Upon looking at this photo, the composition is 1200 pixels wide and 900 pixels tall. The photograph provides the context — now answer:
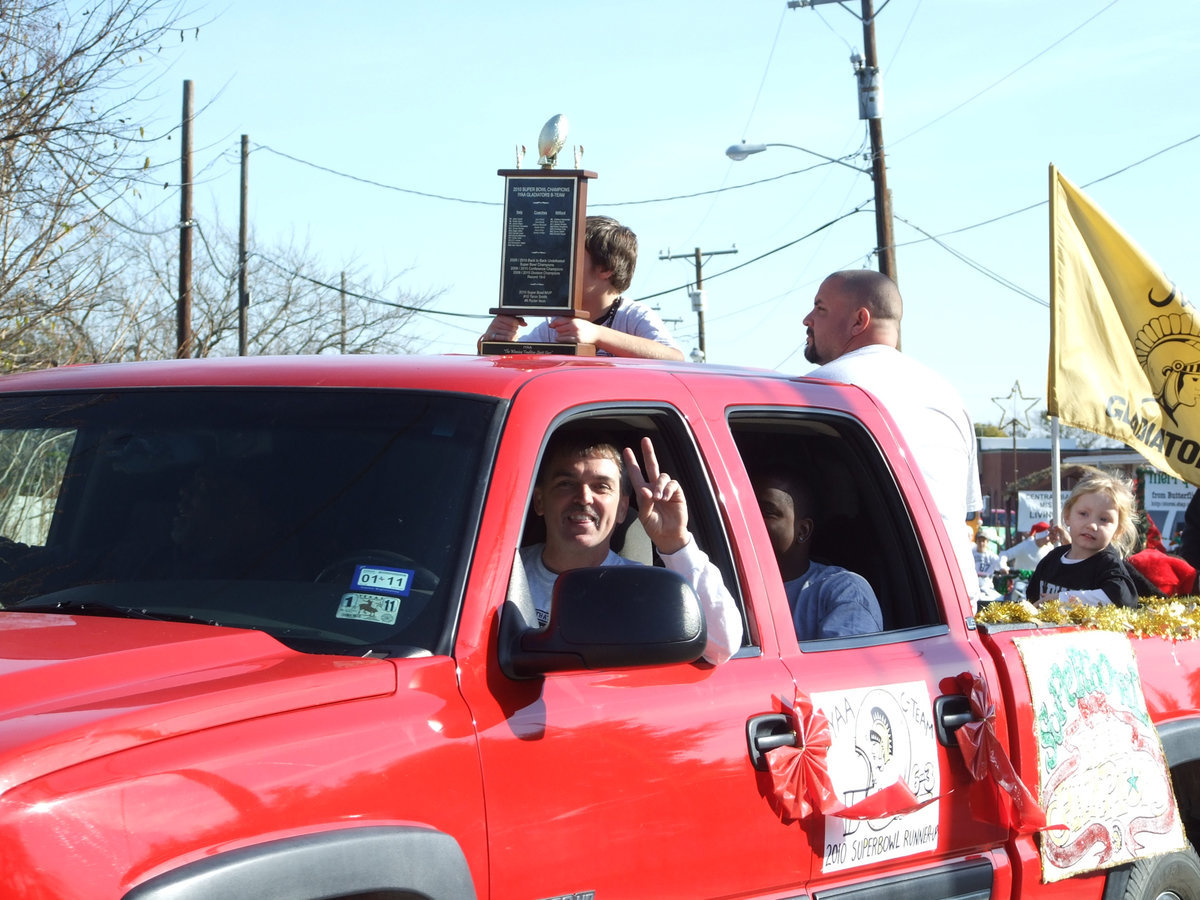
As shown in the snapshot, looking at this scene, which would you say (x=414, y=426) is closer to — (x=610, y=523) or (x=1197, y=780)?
(x=610, y=523)

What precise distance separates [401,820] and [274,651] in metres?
0.36

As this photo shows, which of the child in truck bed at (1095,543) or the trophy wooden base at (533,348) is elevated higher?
the trophy wooden base at (533,348)

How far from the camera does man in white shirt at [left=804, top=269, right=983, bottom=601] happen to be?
14.0ft

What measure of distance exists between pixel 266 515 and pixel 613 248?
2925 millimetres

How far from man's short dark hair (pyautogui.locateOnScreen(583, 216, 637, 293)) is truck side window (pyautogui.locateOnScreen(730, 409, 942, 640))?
1.64m

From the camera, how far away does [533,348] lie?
438 cm

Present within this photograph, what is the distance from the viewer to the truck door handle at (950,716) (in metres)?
3.37

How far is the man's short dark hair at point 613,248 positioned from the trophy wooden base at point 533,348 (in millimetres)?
922

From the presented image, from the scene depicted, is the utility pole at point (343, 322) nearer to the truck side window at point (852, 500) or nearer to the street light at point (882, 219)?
A: the street light at point (882, 219)

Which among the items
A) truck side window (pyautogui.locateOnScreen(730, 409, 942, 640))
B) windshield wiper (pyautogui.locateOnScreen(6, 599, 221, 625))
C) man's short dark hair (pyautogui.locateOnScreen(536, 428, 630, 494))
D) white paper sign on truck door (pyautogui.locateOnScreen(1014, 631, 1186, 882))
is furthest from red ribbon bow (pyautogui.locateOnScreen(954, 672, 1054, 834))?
windshield wiper (pyautogui.locateOnScreen(6, 599, 221, 625))

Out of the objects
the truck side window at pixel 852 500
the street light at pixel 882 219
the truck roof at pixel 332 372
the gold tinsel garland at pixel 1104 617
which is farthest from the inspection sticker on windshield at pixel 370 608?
the street light at pixel 882 219

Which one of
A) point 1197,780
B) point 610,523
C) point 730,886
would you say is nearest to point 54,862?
point 730,886

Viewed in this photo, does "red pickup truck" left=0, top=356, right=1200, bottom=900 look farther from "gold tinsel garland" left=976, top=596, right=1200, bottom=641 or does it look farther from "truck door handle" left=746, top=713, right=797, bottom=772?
"gold tinsel garland" left=976, top=596, right=1200, bottom=641

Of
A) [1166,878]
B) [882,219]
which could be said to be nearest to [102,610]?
[1166,878]
